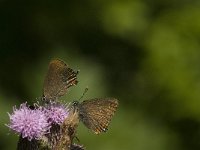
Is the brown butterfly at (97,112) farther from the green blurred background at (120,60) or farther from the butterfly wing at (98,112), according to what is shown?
the green blurred background at (120,60)

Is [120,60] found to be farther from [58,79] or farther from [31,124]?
[58,79]

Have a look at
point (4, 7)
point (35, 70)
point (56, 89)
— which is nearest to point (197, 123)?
point (35, 70)

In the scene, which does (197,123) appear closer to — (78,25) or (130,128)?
(130,128)

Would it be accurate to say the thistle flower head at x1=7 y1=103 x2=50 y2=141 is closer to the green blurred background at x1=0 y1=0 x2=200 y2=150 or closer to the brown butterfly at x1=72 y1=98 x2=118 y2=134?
the brown butterfly at x1=72 y1=98 x2=118 y2=134

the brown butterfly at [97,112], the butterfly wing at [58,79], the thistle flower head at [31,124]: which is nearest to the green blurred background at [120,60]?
the thistle flower head at [31,124]

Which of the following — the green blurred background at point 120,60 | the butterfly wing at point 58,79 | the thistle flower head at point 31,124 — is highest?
the green blurred background at point 120,60

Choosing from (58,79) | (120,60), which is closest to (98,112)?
(58,79)
